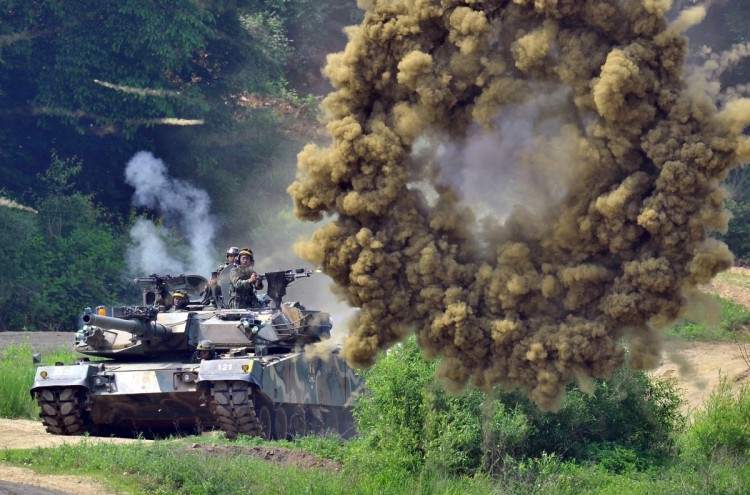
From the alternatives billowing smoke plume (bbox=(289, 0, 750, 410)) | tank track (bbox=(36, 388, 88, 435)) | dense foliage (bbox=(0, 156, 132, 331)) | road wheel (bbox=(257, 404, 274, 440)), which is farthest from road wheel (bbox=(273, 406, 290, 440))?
dense foliage (bbox=(0, 156, 132, 331))

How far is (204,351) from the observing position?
69.7ft

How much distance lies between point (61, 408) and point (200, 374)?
7.79 ft

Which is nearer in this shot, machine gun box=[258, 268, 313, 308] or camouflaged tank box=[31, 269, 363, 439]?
camouflaged tank box=[31, 269, 363, 439]

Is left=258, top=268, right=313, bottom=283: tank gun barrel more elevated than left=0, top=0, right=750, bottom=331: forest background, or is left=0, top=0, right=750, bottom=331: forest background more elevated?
left=0, top=0, right=750, bottom=331: forest background

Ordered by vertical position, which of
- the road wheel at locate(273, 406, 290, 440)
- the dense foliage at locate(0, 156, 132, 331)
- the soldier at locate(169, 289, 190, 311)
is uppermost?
the dense foliage at locate(0, 156, 132, 331)

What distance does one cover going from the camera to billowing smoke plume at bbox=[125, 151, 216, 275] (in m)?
35.7

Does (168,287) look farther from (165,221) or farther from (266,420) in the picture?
(165,221)

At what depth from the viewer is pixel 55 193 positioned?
118 feet

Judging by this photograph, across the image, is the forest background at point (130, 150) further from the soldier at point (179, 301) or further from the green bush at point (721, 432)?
the green bush at point (721, 432)

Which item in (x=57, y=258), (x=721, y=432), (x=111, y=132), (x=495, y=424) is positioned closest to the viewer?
(x=495, y=424)

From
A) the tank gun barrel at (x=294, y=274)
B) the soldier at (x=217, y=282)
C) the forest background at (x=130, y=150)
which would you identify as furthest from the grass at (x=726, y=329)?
the soldier at (x=217, y=282)

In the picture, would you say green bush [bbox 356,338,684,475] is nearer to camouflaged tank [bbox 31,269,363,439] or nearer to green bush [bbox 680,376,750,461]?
green bush [bbox 680,376,750,461]

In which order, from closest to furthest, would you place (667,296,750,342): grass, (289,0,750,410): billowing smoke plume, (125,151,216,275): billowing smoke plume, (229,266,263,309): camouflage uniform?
1. (289,0,750,410): billowing smoke plume
2. (229,266,263,309): camouflage uniform
3. (667,296,750,342): grass
4. (125,151,216,275): billowing smoke plume

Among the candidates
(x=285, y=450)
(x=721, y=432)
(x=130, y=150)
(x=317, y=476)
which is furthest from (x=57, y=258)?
(x=721, y=432)
